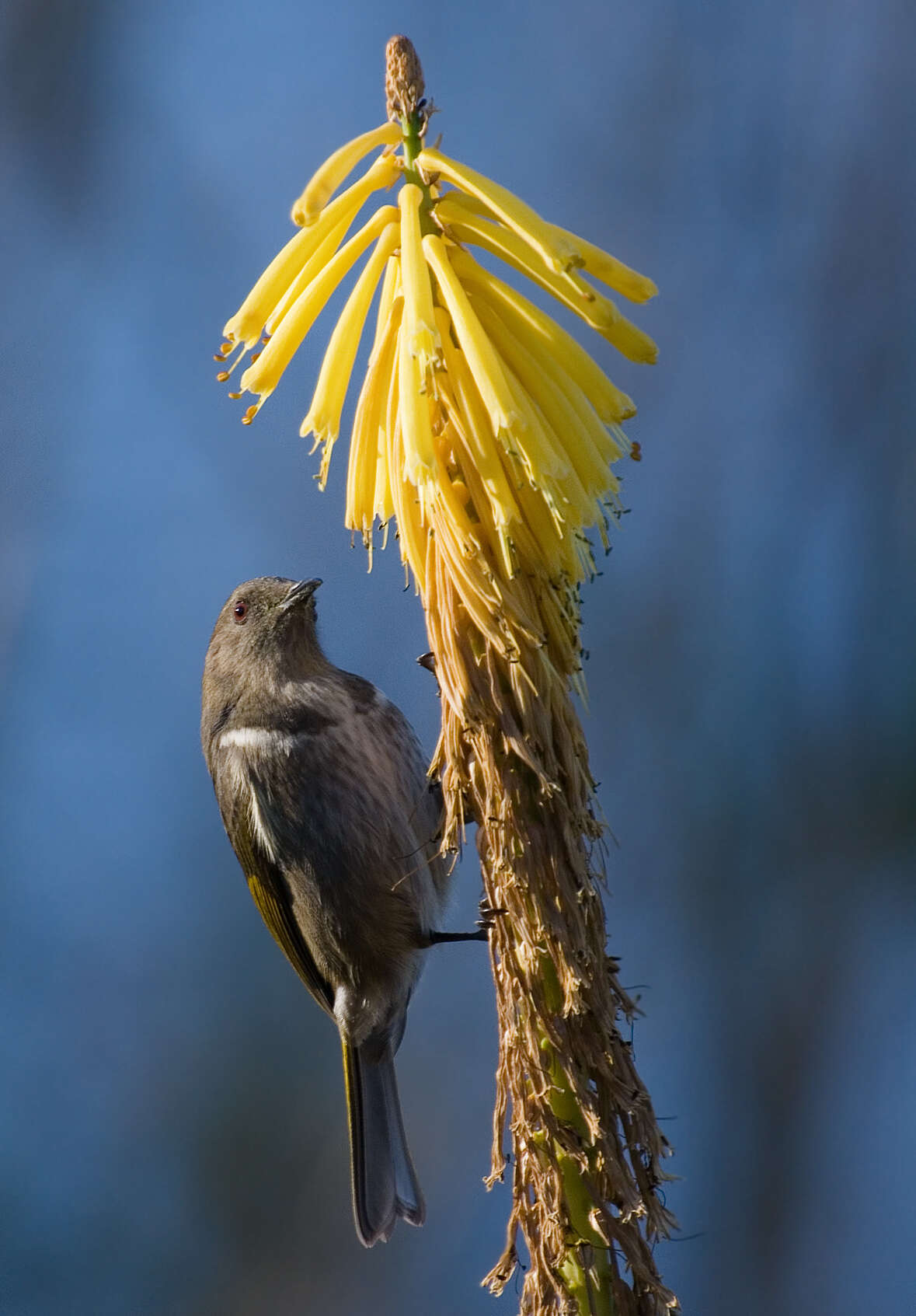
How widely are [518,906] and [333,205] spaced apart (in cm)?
163

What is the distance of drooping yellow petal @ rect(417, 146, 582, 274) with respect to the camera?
2.71 metres

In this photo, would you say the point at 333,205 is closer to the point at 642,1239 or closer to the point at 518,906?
the point at 518,906

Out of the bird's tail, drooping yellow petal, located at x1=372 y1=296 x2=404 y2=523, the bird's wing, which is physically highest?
drooping yellow petal, located at x1=372 y1=296 x2=404 y2=523

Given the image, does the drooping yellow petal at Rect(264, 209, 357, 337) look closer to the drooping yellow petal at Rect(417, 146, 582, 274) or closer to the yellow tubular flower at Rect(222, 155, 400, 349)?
the yellow tubular flower at Rect(222, 155, 400, 349)

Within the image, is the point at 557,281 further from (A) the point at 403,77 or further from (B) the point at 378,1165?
(B) the point at 378,1165

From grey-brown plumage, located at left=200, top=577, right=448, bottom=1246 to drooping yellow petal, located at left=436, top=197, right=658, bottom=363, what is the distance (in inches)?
108

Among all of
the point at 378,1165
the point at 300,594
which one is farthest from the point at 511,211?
the point at 378,1165

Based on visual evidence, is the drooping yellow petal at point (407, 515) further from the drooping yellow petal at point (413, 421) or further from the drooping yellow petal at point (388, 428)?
the drooping yellow petal at point (413, 421)

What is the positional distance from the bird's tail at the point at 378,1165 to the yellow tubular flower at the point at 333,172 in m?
4.05

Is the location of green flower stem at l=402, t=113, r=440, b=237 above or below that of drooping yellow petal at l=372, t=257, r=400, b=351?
above

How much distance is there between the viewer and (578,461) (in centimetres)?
301

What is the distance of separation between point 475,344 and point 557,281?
23cm

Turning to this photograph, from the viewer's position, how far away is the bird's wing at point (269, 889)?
577 cm

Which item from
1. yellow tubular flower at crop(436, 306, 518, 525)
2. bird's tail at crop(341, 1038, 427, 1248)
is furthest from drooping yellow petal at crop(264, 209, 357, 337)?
bird's tail at crop(341, 1038, 427, 1248)
